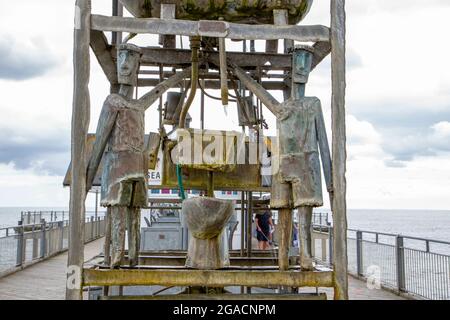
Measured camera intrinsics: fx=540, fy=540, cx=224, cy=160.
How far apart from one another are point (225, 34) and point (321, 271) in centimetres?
247

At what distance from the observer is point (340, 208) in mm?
5160

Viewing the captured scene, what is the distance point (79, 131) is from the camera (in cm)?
509

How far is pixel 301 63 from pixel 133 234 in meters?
2.62

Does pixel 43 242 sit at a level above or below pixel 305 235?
below

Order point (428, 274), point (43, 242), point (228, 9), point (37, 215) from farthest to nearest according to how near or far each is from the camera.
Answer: point (37, 215)
point (43, 242)
point (428, 274)
point (228, 9)

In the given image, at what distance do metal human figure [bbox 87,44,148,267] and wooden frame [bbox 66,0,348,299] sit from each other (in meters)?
0.30

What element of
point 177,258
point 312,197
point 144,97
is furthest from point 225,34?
point 177,258

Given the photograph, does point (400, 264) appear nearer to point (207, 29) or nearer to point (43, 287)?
point (43, 287)

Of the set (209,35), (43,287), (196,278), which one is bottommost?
(43,287)

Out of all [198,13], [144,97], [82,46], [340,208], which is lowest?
[340,208]

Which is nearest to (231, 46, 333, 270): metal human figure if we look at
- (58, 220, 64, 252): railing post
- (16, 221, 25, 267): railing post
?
(16, 221, 25, 267): railing post

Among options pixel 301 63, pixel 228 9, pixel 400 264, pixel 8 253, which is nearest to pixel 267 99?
pixel 301 63

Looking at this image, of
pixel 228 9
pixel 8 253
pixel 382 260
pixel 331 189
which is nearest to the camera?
pixel 331 189
